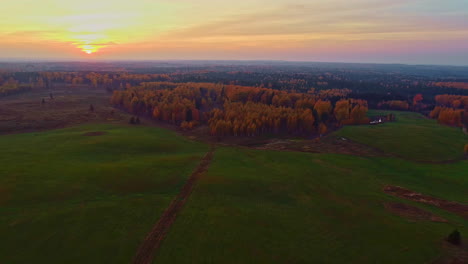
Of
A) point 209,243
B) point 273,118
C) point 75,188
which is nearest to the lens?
point 209,243

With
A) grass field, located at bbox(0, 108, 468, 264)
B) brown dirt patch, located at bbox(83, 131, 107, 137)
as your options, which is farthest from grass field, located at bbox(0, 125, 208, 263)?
brown dirt patch, located at bbox(83, 131, 107, 137)

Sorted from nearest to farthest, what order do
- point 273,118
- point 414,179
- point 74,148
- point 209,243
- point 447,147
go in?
point 209,243, point 414,179, point 74,148, point 447,147, point 273,118

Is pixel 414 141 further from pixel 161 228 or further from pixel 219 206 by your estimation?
pixel 161 228

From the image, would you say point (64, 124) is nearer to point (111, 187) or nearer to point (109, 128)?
point (109, 128)

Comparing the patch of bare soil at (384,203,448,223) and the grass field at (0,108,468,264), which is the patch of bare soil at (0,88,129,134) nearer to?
the grass field at (0,108,468,264)

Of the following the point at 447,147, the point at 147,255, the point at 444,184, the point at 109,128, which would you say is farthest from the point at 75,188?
the point at 447,147

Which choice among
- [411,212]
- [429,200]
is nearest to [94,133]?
[411,212]
